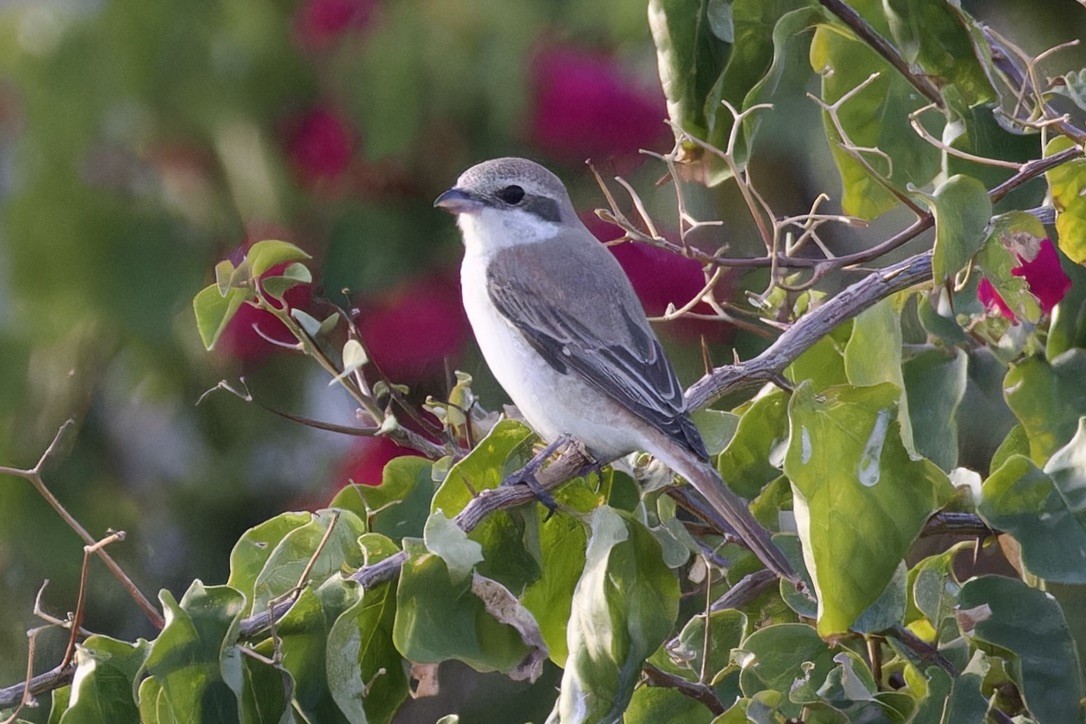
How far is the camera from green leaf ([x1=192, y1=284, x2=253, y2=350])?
187 centimetres

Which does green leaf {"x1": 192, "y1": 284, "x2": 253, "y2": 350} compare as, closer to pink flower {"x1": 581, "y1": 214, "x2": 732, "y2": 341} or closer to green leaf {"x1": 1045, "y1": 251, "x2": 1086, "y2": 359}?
pink flower {"x1": 581, "y1": 214, "x2": 732, "y2": 341}

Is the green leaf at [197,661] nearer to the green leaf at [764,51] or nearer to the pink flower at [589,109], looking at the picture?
the green leaf at [764,51]

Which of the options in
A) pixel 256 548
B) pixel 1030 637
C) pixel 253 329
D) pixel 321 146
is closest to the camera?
pixel 1030 637


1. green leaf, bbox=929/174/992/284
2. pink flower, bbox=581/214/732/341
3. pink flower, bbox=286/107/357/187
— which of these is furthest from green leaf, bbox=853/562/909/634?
pink flower, bbox=286/107/357/187

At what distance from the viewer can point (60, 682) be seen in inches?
59.6

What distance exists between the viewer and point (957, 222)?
1610 millimetres

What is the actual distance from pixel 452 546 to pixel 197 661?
11.6 inches

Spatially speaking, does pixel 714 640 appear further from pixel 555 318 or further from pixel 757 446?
pixel 555 318

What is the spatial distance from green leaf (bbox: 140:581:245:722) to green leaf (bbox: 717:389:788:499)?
757mm

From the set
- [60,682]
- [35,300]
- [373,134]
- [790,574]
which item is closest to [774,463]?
[790,574]

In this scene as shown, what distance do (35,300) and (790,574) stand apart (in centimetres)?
231

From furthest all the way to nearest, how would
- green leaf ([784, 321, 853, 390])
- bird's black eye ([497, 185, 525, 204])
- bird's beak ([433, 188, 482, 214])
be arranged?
1. bird's black eye ([497, 185, 525, 204])
2. bird's beak ([433, 188, 482, 214])
3. green leaf ([784, 321, 853, 390])

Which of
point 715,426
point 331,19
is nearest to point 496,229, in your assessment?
point 331,19

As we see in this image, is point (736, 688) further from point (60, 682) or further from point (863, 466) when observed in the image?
point (60, 682)
